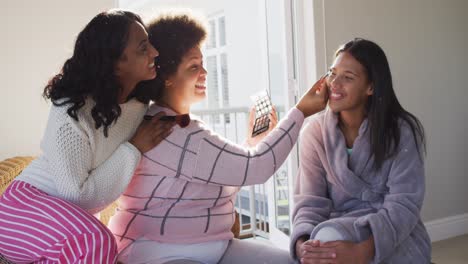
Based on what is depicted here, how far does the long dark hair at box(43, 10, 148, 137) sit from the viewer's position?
3.77ft

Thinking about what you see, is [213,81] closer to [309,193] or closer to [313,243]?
[309,193]

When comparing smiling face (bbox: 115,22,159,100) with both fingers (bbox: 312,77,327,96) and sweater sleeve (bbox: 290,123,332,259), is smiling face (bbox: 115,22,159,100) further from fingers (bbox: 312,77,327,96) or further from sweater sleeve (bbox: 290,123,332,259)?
sweater sleeve (bbox: 290,123,332,259)

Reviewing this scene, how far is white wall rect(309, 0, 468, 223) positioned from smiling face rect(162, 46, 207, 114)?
1615 millimetres

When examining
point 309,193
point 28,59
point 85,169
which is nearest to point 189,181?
point 85,169

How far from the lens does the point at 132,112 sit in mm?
1278

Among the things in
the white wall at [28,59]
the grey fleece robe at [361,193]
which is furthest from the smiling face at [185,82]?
the white wall at [28,59]

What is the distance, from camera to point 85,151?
3.63 feet

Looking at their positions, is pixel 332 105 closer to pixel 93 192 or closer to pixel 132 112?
pixel 132 112

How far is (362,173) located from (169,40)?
75 centimetres

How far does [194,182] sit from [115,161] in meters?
0.22

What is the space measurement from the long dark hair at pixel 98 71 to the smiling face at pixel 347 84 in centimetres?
72

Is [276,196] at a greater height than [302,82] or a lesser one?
lesser

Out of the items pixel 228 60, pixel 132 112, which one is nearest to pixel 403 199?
pixel 132 112

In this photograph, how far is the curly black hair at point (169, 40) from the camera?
4.46 feet
